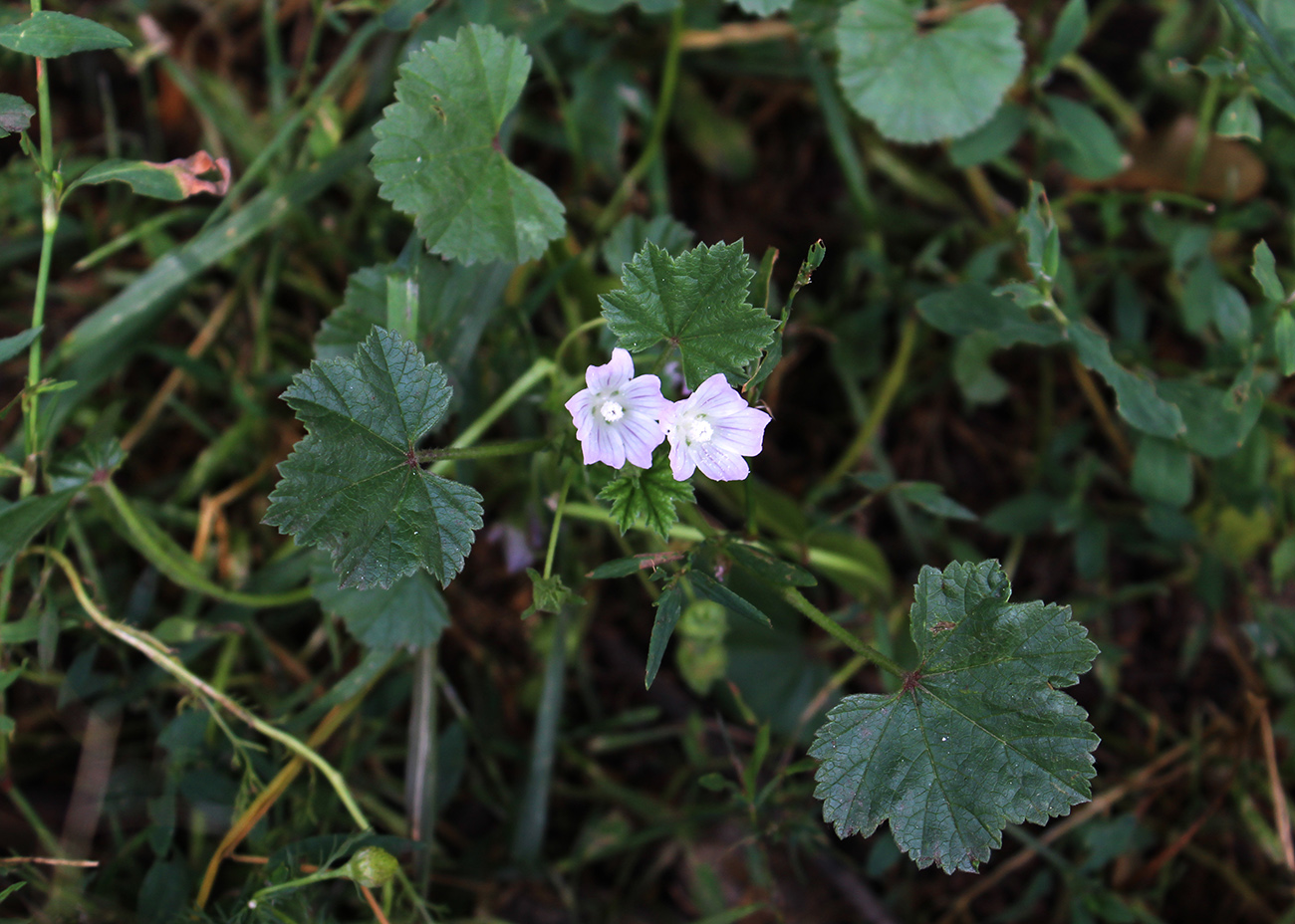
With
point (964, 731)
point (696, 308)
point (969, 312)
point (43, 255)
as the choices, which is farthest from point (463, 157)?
point (964, 731)

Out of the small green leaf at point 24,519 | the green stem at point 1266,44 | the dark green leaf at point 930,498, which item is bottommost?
the dark green leaf at point 930,498

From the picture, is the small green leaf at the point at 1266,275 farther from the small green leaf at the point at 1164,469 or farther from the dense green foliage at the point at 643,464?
the small green leaf at the point at 1164,469

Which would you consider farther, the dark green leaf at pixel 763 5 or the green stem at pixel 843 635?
the dark green leaf at pixel 763 5

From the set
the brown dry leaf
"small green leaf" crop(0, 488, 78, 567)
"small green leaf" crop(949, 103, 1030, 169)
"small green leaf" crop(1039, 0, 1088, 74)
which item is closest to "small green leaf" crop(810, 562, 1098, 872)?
"small green leaf" crop(949, 103, 1030, 169)

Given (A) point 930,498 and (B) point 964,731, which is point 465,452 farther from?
(A) point 930,498

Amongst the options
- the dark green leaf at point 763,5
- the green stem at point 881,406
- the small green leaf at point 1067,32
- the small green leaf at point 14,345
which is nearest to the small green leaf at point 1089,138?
the small green leaf at point 1067,32

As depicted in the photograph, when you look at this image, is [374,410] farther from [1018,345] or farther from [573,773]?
[1018,345]

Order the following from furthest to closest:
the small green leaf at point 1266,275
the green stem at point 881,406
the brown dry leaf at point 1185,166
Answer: the brown dry leaf at point 1185,166 < the green stem at point 881,406 < the small green leaf at point 1266,275
